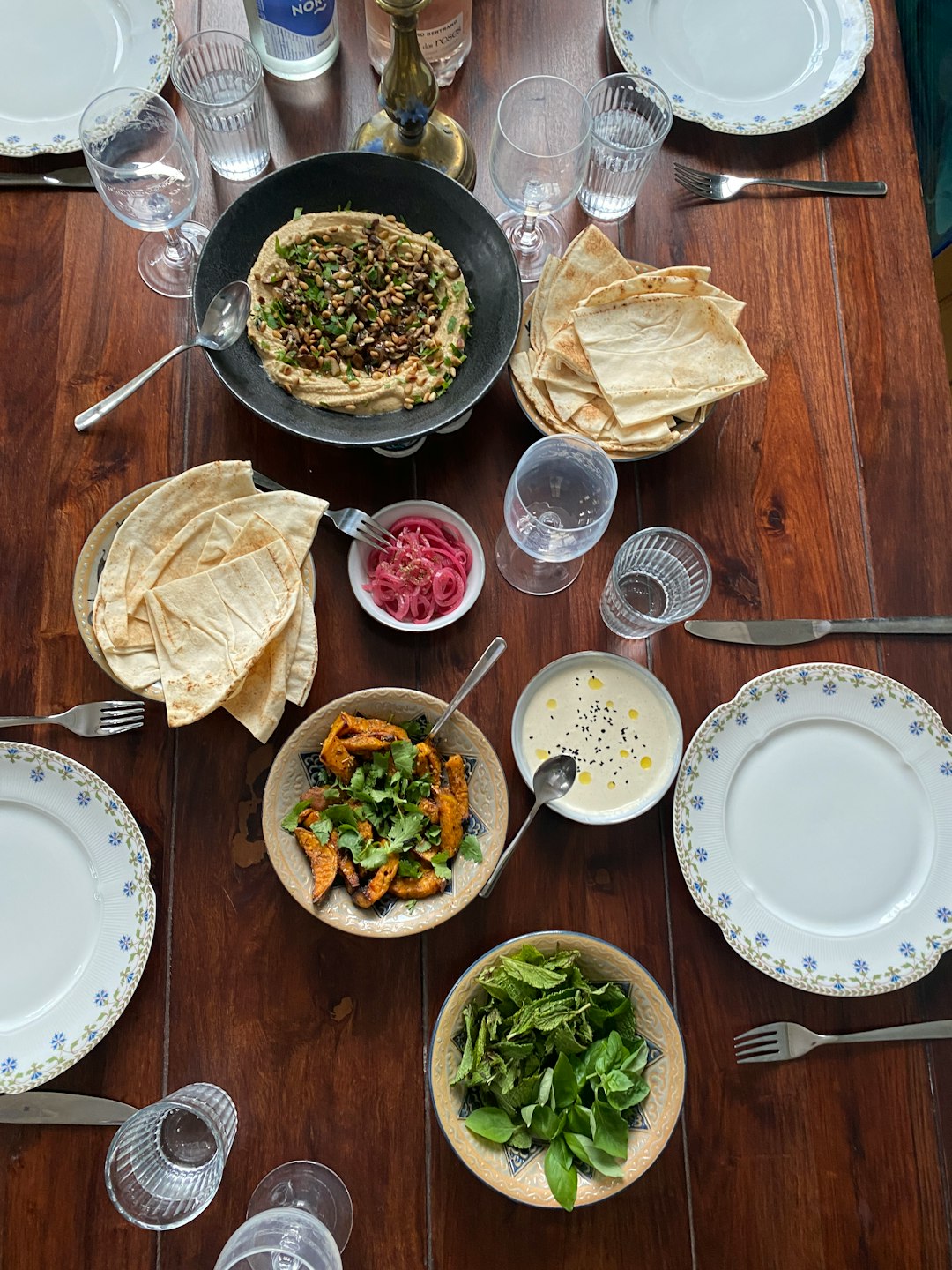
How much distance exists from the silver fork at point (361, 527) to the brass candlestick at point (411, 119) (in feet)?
2.26

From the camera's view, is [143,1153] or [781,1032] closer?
[143,1153]

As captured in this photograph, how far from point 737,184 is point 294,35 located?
0.94m

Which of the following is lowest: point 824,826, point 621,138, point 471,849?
point 824,826

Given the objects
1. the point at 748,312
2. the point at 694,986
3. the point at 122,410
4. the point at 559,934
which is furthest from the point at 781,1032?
the point at 122,410

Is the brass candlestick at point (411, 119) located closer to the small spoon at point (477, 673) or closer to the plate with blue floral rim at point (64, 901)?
the small spoon at point (477, 673)

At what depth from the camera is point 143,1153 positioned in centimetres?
160

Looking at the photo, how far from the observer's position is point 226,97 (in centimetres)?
188

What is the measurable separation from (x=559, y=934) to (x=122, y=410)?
4.25ft

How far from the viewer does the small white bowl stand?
1.74 m

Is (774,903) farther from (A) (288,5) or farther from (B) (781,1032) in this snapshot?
(A) (288,5)

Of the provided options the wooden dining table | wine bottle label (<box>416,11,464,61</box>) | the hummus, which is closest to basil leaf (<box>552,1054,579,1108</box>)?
the wooden dining table

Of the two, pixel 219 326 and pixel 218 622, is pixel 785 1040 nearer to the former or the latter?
pixel 218 622

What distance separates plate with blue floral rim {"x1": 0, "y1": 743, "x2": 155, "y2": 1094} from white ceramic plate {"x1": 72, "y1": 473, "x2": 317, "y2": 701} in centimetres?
20

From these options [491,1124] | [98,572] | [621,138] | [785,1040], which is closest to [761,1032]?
[785,1040]
